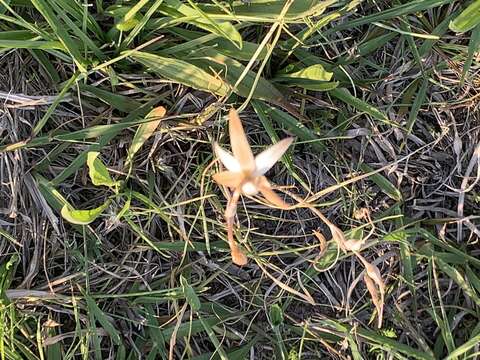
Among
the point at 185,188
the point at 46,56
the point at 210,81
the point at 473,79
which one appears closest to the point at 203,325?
the point at 185,188

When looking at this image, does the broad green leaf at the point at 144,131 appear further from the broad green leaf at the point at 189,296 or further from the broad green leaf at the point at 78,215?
the broad green leaf at the point at 189,296

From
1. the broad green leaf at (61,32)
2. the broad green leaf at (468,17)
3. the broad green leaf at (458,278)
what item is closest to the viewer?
the broad green leaf at (61,32)

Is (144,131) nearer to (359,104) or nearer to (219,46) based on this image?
(219,46)

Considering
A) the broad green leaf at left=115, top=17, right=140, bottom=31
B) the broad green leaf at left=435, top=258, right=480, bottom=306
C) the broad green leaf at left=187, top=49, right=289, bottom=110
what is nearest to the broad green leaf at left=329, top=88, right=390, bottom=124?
the broad green leaf at left=187, top=49, right=289, bottom=110

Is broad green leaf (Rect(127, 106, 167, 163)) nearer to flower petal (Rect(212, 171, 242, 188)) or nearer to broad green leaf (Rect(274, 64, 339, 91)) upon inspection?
broad green leaf (Rect(274, 64, 339, 91))

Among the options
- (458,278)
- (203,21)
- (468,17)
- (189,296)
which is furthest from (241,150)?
(458,278)

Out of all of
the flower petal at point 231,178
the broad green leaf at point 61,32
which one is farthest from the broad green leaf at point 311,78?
the flower petal at point 231,178

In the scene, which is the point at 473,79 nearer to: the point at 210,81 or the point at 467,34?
the point at 467,34
